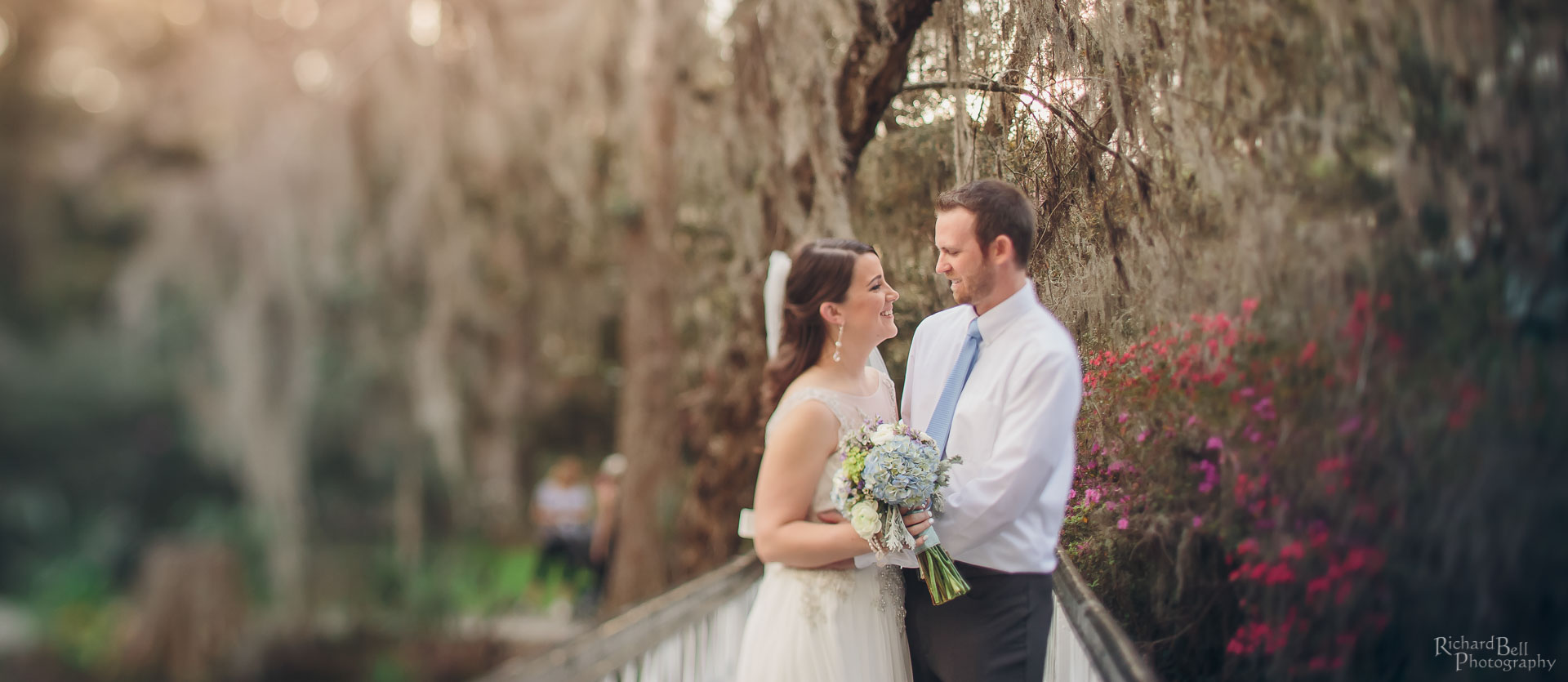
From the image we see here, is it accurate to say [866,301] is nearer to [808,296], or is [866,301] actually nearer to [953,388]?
[808,296]

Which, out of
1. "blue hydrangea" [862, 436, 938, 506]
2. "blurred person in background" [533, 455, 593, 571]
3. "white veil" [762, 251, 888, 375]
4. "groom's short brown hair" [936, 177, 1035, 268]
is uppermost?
"groom's short brown hair" [936, 177, 1035, 268]

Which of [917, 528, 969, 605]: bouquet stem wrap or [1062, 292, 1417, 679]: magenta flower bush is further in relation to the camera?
[917, 528, 969, 605]: bouquet stem wrap

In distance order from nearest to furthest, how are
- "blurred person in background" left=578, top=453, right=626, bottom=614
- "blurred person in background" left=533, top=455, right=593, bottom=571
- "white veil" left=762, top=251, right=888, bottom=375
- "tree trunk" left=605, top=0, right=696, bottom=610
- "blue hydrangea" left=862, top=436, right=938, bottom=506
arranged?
"blue hydrangea" left=862, top=436, right=938, bottom=506 < "white veil" left=762, top=251, right=888, bottom=375 < "tree trunk" left=605, top=0, right=696, bottom=610 < "blurred person in background" left=578, top=453, right=626, bottom=614 < "blurred person in background" left=533, top=455, right=593, bottom=571

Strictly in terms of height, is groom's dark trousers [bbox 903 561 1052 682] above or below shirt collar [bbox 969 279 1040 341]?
below

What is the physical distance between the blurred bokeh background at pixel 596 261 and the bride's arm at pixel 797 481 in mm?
522

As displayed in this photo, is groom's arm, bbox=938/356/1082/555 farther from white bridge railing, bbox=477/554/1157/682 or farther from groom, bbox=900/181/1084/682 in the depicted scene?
white bridge railing, bbox=477/554/1157/682

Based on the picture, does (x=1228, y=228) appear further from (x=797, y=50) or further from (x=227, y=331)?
(x=227, y=331)

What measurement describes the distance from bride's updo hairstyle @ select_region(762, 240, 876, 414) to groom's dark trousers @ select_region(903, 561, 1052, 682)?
54 cm

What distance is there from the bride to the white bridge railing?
0.35 meters

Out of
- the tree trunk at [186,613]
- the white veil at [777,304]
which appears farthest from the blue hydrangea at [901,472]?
the tree trunk at [186,613]

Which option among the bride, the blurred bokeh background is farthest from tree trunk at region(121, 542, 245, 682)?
the bride

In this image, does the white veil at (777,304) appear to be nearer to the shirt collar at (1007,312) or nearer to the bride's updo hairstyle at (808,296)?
the bride's updo hairstyle at (808,296)

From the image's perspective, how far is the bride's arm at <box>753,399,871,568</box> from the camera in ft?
5.97

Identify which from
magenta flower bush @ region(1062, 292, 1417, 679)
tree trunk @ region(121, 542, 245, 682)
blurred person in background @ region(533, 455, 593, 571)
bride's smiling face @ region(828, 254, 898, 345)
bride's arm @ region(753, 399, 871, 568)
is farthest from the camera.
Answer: blurred person in background @ region(533, 455, 593, 571)
